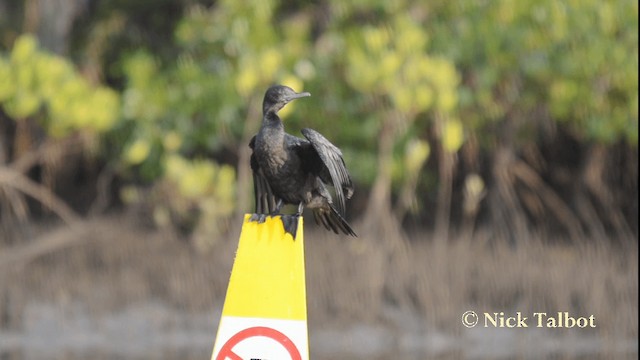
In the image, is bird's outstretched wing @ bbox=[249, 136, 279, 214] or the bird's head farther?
bird's outstretched wing @ bbox=[249, 136, 279, 214]

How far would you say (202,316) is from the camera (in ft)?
37.8

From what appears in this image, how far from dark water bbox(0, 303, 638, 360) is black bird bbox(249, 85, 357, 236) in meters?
5.72

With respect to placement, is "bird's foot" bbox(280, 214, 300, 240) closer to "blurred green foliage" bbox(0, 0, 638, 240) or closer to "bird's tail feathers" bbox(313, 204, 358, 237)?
"bird's tail feathers" bbox(313, 204, 358, 237)

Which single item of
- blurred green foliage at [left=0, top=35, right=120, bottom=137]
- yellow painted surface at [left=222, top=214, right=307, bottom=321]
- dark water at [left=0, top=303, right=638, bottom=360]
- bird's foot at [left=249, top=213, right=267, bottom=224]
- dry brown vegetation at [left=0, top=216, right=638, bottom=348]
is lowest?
yellow painted surface at [left=222, top=214, right=307, bottom=321]

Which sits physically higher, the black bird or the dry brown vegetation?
the dry brown vegetation

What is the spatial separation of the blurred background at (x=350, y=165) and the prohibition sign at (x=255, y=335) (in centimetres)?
604

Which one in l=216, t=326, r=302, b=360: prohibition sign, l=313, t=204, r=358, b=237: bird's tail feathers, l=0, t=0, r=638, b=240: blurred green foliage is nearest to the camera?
l=216, t=326, r=302, b=360: prohibition sign

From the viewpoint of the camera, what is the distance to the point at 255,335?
4250 millimetres

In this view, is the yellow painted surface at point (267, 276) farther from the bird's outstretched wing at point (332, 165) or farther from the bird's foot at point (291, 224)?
the bird's outstretched wing at point (332, 165)

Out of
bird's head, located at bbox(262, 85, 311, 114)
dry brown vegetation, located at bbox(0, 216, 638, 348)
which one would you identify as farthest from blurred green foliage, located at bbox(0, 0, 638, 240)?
bird's head, located at bbox(262, 85, 311, 114)

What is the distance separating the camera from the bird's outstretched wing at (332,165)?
4.57 meters

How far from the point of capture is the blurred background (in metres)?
11.4
